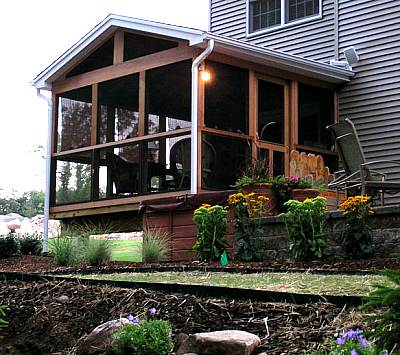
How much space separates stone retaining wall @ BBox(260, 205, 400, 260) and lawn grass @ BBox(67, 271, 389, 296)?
1459 mm

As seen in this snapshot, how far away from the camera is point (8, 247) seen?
9742 mm

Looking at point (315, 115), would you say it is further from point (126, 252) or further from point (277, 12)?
point (126, 252)

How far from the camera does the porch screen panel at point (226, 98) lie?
9867 millimetres

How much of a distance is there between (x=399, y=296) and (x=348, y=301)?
3.56ft

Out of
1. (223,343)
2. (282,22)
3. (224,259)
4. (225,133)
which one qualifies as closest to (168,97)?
(225,133)

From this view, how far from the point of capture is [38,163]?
3672 centimetres

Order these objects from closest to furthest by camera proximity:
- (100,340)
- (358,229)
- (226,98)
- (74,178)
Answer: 1. (100,340)
2. (358,229)
3. (226,98)
4. (74,178)

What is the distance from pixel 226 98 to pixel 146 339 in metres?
7.00

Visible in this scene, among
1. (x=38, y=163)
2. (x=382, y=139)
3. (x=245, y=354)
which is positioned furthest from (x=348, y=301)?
(x=38, y=163)

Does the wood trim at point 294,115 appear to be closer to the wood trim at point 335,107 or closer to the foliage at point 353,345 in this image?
the wood trim at point 335,107

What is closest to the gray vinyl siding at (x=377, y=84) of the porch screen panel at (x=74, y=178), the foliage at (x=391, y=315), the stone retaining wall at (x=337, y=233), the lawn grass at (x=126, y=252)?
the lawn grass at (x=126, y=252)

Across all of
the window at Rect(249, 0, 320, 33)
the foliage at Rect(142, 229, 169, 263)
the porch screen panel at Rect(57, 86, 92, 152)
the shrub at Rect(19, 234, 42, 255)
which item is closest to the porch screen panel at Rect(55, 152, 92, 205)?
the porch screen panel at Rect(57, 86, 92, 152)

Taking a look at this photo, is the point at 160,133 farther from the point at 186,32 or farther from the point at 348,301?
the point at 348,301

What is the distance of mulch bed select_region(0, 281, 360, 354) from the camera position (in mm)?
3357
